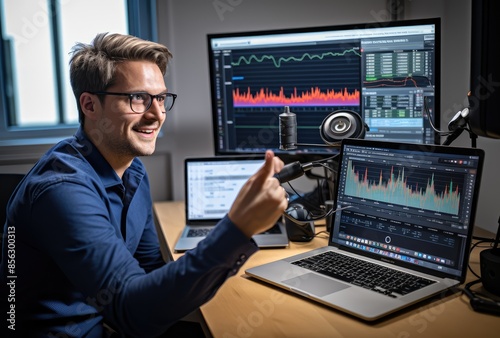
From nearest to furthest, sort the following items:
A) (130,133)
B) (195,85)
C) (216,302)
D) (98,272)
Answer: (98,272), (216,302), (130,133), (195,85)

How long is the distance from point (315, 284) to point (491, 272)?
384mm

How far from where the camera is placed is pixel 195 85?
2242 mm

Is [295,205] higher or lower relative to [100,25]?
lower

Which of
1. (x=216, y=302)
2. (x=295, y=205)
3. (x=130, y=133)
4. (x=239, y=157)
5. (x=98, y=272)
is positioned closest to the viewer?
(x=98, y=272)

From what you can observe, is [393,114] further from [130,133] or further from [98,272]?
[98,272]

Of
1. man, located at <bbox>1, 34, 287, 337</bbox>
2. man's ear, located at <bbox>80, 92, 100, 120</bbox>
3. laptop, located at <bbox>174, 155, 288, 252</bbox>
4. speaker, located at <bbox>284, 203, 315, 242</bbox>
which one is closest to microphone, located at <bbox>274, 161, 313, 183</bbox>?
man, located at <bbox>1, 34, 287, 337</bbox>

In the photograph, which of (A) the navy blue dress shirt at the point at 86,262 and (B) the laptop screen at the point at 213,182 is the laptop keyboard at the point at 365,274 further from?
(B) the laptop screen at the point at 213,182

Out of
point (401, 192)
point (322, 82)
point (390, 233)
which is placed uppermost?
point (322, 82)

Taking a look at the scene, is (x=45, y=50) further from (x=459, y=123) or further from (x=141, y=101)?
(x=459, y=123)

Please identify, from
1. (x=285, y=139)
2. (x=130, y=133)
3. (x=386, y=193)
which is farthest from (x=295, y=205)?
(x=130, y=133)

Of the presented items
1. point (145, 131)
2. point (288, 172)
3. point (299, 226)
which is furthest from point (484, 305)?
point (145, 131)

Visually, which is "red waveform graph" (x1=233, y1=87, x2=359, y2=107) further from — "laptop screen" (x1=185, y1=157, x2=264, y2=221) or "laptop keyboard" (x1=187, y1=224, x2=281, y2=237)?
"laptop keyboard" (x1=187, y1=224, x2=281, y2=237)

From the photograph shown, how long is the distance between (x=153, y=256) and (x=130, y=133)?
1.57 feet

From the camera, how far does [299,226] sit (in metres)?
1.62
